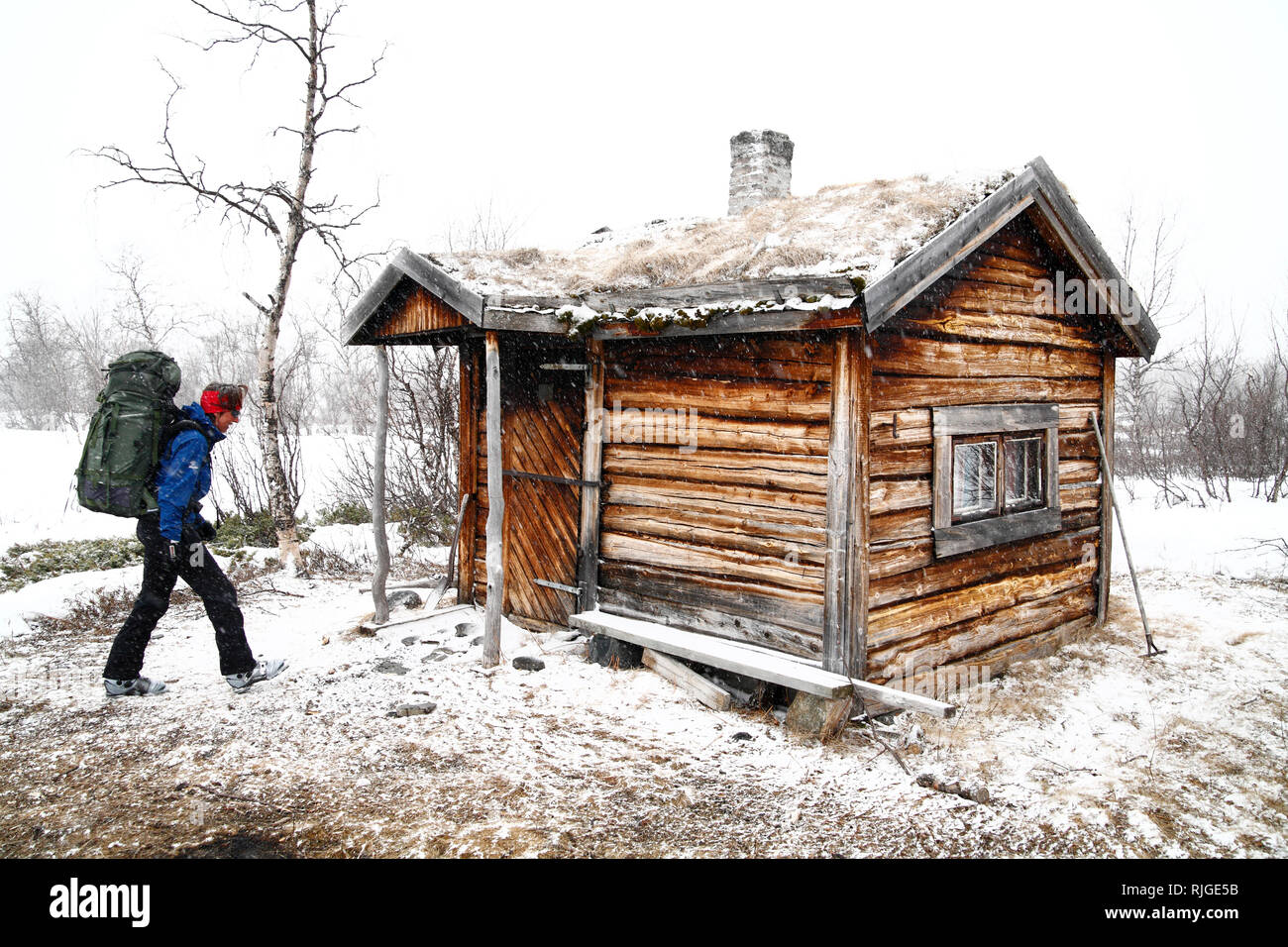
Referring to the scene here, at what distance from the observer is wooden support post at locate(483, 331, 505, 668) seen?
19.7ft

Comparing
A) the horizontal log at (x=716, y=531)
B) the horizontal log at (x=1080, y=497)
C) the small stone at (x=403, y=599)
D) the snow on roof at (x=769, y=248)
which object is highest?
the snow on roof at (x=769, y=248)

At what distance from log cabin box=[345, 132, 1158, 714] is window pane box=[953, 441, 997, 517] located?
0.03 metres

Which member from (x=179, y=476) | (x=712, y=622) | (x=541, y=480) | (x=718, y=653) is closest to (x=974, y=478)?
(x=712, y=622)

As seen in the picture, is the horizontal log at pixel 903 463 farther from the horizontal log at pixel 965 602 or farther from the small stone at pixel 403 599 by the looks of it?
the small stone at pixel 403 599

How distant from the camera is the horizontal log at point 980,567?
17.2 feet

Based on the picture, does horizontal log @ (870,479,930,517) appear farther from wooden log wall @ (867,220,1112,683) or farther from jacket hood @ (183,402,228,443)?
jacket hood @ (183,402,228,443)

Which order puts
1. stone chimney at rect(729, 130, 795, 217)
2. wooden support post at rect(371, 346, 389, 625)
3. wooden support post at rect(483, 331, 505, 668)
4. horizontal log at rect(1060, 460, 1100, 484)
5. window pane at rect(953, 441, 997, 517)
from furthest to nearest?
stone chimney at rect(729, 130, 795, 217) < wooden support post at rect(371, 346, 389, 625) < horizontal log at rect(1060, 460, 1100, 484) < wooden support post at rect(483, 331, 505, 668) < window pane at rect(953, 441, 997, 517)

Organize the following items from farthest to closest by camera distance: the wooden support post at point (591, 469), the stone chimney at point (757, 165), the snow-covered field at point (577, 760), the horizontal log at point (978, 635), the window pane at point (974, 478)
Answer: the stone chimney at point (757, 165) → the wooden support post at point (591, 469) → the window pane at point (974, 478) → the horizontal log at point (978, 635) → the snow-covered field at point (577, 760)

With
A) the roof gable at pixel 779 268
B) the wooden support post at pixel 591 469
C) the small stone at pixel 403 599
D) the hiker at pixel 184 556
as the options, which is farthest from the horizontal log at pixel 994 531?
the small stone at pixel 403 599

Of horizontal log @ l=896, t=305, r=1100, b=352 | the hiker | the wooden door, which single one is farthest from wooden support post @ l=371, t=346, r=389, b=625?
horizontal log @ l=896, t=305, r=1100, b=352

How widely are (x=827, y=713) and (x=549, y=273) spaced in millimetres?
4263

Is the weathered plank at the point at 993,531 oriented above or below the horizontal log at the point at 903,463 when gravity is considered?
below

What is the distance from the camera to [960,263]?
5.74 metres

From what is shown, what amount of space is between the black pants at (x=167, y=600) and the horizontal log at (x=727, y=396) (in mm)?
3218
